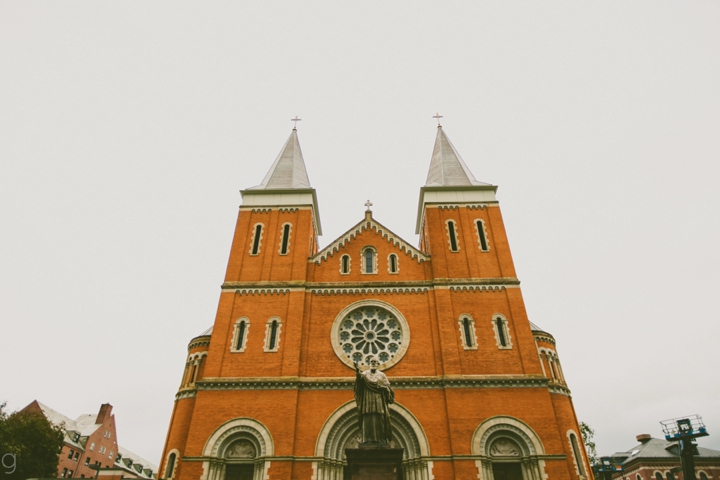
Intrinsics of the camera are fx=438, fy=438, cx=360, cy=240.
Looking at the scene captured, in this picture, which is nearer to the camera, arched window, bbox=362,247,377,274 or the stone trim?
the stone trim

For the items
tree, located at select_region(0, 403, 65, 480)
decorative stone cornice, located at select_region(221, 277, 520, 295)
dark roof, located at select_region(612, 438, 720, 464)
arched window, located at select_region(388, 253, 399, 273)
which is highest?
arched window, located at select_region(388, 253, 399, 273)

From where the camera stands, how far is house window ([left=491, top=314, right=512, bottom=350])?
823 inches

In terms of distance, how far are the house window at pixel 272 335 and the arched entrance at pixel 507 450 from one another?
9875mm

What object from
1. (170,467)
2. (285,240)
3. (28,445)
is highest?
(285,240)

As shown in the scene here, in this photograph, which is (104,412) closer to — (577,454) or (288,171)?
(288,171)

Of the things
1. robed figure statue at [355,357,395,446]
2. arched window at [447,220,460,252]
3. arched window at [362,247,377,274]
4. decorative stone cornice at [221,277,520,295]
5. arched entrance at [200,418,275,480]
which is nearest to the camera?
robed figure statue at [355,357,395,446]

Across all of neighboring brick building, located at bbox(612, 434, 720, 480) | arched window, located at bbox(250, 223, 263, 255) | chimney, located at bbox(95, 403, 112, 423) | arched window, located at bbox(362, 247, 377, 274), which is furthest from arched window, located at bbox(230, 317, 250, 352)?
chimney, located at bbox(95, 403, 112, 423)

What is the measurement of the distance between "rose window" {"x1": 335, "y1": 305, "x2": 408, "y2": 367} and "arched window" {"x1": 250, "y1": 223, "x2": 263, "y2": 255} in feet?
21.2

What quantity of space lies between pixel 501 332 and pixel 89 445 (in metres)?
54.0

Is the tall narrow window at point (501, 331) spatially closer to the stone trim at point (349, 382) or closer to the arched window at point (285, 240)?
the stone trim at point (349, 382)

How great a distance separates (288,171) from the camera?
28984mm

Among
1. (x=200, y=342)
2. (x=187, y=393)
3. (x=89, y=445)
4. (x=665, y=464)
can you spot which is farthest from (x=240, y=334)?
(x=665, y=464)

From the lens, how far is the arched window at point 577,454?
19.0 meters

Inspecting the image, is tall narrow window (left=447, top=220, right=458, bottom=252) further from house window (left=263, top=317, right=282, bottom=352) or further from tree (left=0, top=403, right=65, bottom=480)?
tree (left=0, top=403, right=65, bottom=480)
